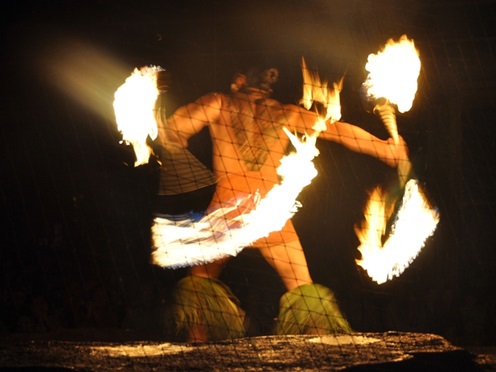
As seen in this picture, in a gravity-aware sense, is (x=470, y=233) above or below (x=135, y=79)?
below

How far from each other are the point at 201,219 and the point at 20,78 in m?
2.65

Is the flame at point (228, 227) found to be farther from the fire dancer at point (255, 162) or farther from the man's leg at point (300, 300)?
the man's leg at point (300, 300)

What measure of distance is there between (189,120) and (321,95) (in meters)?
1.31

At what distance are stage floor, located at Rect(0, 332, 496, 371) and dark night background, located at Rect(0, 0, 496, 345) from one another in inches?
74.5

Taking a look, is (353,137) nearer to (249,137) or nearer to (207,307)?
(249,137)

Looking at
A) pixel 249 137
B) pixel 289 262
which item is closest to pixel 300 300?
pixel 289 262

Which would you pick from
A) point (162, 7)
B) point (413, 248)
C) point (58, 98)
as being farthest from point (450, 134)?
point (58, 98)

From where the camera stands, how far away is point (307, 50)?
26.1 feet

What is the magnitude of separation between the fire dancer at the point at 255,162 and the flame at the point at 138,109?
0.16 metres

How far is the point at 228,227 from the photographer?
751cm

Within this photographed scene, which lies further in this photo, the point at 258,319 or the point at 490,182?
the point at 490,182

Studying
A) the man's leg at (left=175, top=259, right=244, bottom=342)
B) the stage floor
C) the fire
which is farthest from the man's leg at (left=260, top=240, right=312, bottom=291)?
the stage floor

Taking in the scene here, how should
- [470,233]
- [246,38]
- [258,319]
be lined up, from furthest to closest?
[470,233]
[246,38]
[258,319]

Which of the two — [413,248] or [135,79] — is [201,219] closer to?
[135,79]
